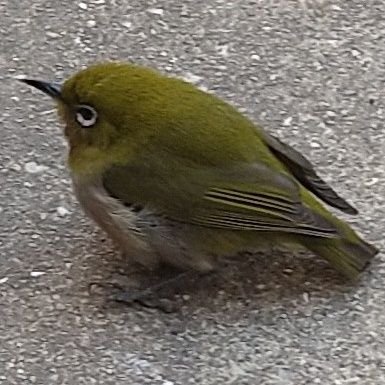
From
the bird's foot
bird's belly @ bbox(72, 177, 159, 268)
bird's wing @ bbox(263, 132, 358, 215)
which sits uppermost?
bird's wing @ bbox(263, 132, 358, 215)

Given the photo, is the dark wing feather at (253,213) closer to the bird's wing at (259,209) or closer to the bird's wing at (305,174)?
the bird's wing at (259,209)

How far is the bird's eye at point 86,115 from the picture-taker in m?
2.75

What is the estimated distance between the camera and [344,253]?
2.84 m

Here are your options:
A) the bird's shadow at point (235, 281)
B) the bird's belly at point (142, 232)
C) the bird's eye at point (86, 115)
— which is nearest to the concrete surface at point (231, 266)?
the bird's shadow at point (235, 281)

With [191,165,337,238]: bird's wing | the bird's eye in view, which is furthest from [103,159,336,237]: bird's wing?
the bird's eye

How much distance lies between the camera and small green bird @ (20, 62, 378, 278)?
2723mm

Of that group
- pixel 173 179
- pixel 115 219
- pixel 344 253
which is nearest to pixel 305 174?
pixel 344 253

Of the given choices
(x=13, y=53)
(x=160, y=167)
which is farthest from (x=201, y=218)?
(x=13, y=53)

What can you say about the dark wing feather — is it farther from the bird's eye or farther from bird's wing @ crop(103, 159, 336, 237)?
the bird's eye

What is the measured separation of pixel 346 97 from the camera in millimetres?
3408

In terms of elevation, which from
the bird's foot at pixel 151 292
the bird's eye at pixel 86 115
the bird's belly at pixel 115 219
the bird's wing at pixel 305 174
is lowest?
the bird's foot at pixel 151 292

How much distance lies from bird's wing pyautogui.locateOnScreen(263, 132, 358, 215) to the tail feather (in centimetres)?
10

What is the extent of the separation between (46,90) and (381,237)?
2.88 ft

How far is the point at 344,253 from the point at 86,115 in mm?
671
